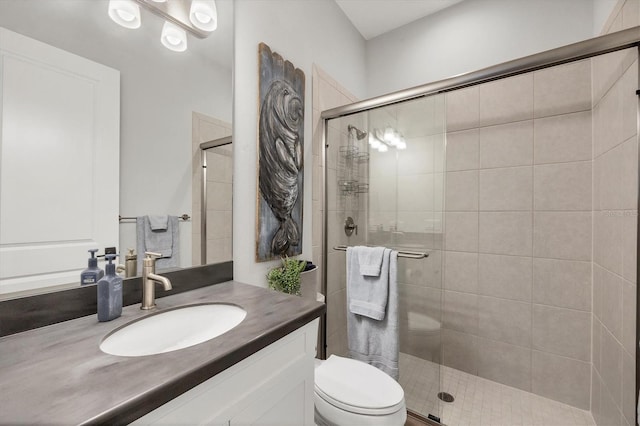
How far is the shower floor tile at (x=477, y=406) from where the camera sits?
1.55 m

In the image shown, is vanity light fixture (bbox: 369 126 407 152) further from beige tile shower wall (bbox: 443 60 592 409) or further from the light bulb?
beige tile shower wall (bbox: 443 60 592 409)

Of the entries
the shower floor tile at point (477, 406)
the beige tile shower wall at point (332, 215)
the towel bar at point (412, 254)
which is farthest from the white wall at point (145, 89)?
the shower floor tile at point (477, 406)

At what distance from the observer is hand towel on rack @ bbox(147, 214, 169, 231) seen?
101 cm

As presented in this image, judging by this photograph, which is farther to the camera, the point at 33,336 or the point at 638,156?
the point at 638,156

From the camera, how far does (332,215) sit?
6.13 feet

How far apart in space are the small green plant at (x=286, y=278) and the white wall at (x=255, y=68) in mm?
46

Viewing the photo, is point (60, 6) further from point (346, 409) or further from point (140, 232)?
point (346, 409)

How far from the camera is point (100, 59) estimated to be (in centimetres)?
87

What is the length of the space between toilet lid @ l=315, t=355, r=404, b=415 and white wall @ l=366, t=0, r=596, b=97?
2.17 metres

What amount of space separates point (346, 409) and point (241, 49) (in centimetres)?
162

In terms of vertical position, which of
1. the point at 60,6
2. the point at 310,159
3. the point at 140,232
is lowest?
the point at 140,232

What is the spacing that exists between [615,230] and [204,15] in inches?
84.8

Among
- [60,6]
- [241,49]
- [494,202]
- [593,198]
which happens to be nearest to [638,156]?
[593,198]

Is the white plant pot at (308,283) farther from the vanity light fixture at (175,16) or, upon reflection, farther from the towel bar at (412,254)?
the vanity light fixture at (175,16)
